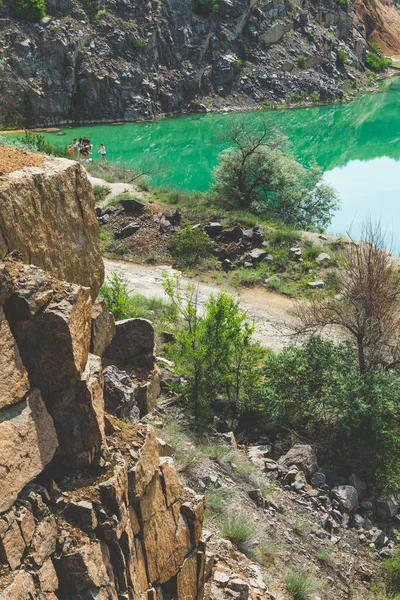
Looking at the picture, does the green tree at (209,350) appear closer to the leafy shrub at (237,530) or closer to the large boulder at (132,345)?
the large boulder at (132,345)

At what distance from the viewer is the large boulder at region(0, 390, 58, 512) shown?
4109mm

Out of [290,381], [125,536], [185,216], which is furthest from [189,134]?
[125,536]

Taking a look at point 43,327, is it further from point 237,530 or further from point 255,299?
point 255,299

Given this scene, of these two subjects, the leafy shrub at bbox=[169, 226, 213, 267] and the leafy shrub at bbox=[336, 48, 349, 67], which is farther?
the leafy shrub at bbox=[336, 48, 349, 67]

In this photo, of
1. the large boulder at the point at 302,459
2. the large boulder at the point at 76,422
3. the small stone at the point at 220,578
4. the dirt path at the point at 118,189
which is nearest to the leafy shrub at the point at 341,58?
the dirt path at the point at 118,189

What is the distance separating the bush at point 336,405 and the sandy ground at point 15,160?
7.44m

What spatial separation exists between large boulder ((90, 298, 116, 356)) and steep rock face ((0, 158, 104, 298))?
21 centimetres

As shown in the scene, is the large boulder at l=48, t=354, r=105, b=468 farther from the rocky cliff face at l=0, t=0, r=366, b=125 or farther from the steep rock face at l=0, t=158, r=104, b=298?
the rocky cliff face at l=0, t=0, r=366, b=125

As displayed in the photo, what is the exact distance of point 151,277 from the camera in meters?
20.6

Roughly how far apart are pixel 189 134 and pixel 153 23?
16.3 meters

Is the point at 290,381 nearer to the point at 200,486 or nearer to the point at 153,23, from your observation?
the point at 200,486

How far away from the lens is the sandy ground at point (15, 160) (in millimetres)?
5941

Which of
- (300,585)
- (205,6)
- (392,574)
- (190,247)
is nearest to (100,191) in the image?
(190,247)

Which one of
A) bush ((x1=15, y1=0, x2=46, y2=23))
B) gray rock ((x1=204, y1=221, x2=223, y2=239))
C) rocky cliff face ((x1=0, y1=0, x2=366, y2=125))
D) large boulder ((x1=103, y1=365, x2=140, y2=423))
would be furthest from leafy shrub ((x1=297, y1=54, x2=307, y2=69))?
large boulder ((x1=103, y1=365, x2=140, y2=423))
